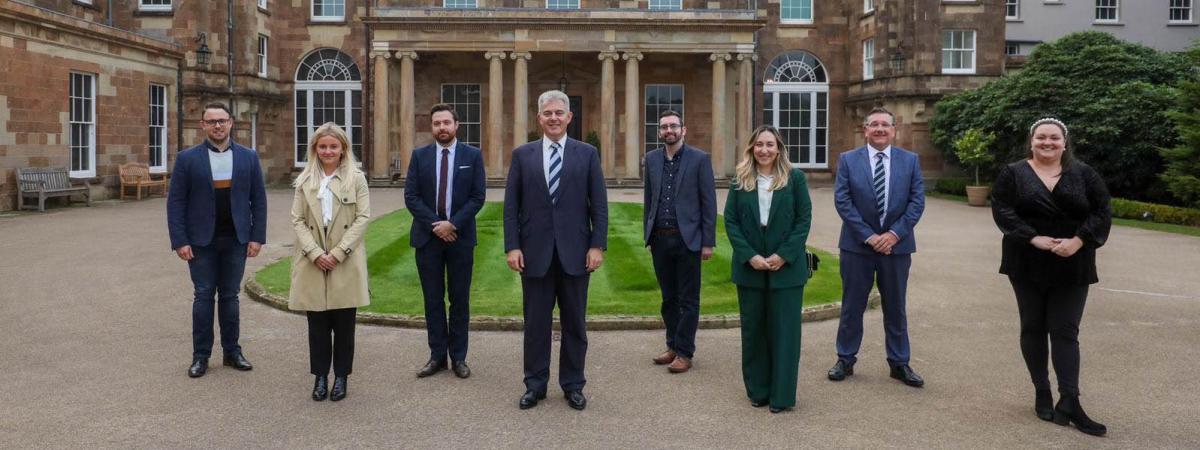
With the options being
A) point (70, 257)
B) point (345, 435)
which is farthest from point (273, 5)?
point (345, 435)

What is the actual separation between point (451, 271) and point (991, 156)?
2378cm

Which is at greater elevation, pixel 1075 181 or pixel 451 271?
pixel 1075 181

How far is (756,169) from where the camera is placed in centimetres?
633

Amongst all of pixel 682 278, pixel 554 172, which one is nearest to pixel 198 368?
pixel 554 172

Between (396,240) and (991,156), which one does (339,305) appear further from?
(991,156)

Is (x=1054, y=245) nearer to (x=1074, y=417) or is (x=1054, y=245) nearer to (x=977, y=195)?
(x=1074, y=417)

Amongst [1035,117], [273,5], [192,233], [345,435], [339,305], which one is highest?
[273,5]

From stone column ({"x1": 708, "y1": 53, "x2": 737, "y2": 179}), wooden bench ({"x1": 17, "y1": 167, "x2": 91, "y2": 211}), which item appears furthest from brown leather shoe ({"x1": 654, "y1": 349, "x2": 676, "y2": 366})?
stone column ({"x1": 708, "y1": 53, "x2": 737, "y2": 179})

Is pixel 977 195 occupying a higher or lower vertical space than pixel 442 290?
higher

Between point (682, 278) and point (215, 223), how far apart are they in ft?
11.5

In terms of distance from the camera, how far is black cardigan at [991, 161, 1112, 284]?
554 centimetres

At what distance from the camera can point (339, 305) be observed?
6.11 meters

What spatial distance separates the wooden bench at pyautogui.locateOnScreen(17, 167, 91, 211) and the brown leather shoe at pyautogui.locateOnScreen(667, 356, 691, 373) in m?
18.7

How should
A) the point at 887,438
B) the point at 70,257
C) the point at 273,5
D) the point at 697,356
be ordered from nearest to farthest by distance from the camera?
1. the point at 887,438
2. the point at 697,356
3. the point at 70,257
4. the point at 273,5
